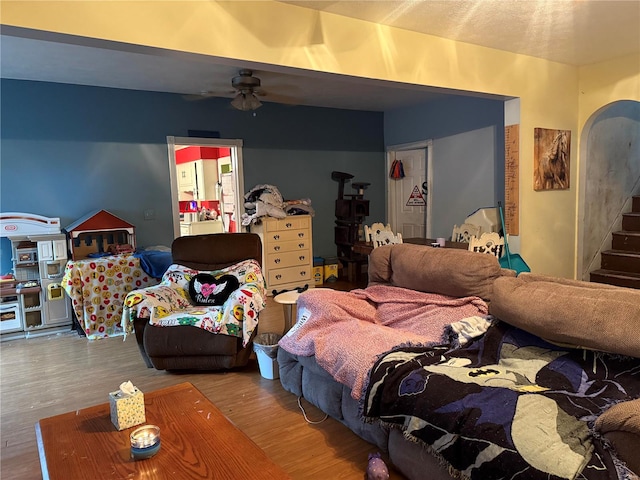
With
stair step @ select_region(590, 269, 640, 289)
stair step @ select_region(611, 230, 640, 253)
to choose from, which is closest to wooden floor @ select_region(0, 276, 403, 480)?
stair step @ select_region(590, 269, 640, 289)

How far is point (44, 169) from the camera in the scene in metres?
4.51

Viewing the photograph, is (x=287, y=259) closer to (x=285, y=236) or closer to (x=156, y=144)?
(x=285, y=236)

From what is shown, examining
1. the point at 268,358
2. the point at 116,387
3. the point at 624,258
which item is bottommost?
the point at 116,387

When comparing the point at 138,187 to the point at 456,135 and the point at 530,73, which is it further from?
the point at 530,73

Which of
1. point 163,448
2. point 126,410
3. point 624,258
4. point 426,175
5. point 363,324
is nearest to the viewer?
point 163,448

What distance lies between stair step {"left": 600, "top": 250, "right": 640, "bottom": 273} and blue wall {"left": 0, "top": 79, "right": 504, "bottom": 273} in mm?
1569

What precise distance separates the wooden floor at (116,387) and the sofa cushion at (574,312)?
3.12 ft

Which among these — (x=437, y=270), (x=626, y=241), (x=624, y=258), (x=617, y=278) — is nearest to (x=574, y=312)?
(x=437, y=270)

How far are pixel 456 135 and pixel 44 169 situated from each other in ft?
15.1

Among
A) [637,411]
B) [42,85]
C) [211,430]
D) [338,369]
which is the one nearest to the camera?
[637,411]

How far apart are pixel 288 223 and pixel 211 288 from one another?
215 centimetres

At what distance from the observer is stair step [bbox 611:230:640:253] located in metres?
4.84

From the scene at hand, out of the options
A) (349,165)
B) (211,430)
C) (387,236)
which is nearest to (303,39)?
(387,236)

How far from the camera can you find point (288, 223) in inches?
220
